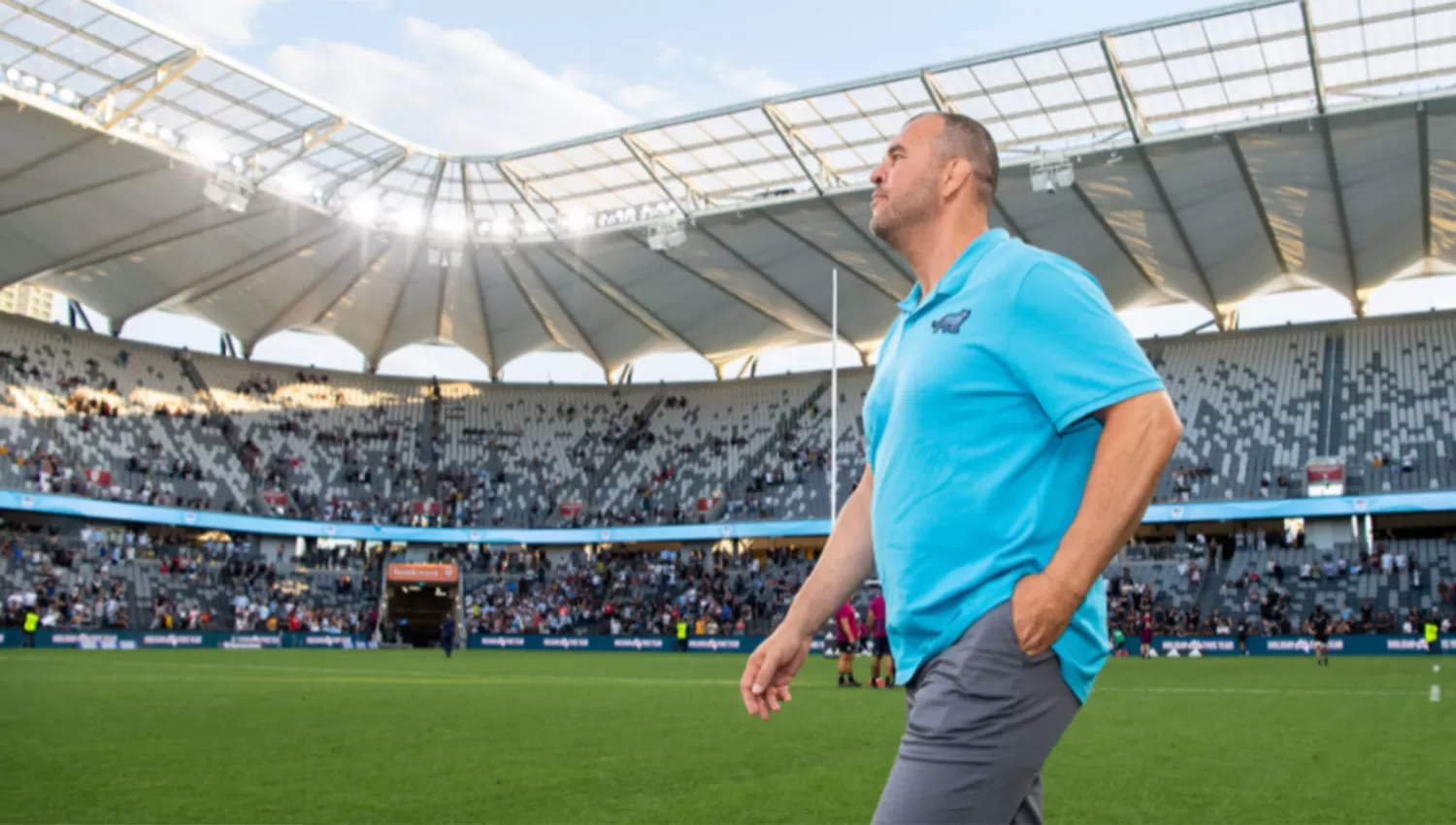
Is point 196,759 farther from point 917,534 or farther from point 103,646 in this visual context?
point 103,646

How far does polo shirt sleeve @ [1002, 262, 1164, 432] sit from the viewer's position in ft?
8.07

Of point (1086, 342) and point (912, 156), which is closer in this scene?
point (1086, 342)

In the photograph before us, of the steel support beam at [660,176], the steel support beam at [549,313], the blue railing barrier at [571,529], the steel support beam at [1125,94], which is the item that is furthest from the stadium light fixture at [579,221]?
the steel support beam at [1125,94]

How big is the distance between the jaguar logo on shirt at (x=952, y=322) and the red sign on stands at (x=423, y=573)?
51703 mm

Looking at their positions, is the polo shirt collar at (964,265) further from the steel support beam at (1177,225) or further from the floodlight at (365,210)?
the floodlight at (365,210)

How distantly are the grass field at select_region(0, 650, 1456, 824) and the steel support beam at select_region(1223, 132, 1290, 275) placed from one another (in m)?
19.5

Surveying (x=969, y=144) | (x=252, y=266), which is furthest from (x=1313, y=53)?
(x=252, y=266)

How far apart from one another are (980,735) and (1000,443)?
0.58 metres

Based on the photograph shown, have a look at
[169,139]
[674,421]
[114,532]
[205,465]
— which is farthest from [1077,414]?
[674,421]

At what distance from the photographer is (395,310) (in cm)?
5672

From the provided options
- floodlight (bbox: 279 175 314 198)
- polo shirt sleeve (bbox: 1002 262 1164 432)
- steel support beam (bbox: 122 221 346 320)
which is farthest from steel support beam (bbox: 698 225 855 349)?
polo shirt sleeve (bbox: 1002 262 1164 432)

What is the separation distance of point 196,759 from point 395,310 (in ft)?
163

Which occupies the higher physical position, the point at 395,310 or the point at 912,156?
the point at 395,310

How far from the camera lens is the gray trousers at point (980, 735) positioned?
2.34 metres
